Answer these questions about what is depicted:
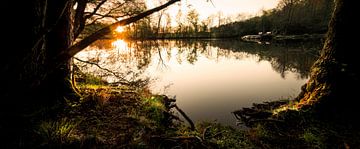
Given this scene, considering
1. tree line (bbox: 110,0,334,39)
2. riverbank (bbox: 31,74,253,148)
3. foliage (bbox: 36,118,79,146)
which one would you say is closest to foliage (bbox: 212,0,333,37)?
tree line (bbox: 110,0,334,39)

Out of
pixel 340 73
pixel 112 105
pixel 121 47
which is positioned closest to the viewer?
pixel 112 105

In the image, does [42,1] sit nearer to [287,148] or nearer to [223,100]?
[287,148]

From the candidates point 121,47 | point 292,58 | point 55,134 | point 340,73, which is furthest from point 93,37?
point 121,47

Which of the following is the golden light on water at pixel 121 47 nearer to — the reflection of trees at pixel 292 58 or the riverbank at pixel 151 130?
the reflection of trees at pixel 292 58

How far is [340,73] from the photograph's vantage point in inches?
252

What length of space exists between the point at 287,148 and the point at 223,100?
6.08m

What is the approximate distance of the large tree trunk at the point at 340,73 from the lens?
20.5ft

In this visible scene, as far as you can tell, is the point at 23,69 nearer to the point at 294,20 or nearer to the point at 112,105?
the point at 112,105

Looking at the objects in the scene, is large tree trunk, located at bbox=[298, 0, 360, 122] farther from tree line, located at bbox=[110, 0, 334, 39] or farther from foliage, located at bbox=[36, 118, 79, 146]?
tree line, located at bbox=[110, 0, 334, 39]

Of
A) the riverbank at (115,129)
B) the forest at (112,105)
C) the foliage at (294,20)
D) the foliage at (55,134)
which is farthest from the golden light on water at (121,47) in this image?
the foliage at (294,20)

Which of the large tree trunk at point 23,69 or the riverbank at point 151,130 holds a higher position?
the large tree trunk at point 23,69

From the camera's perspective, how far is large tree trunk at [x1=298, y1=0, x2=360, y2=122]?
6.25 metres

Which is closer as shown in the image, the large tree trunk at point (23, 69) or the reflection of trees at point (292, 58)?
the large tree trunk at point (23, 69)

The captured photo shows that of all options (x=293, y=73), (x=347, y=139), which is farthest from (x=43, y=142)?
(x=293, y=73)
